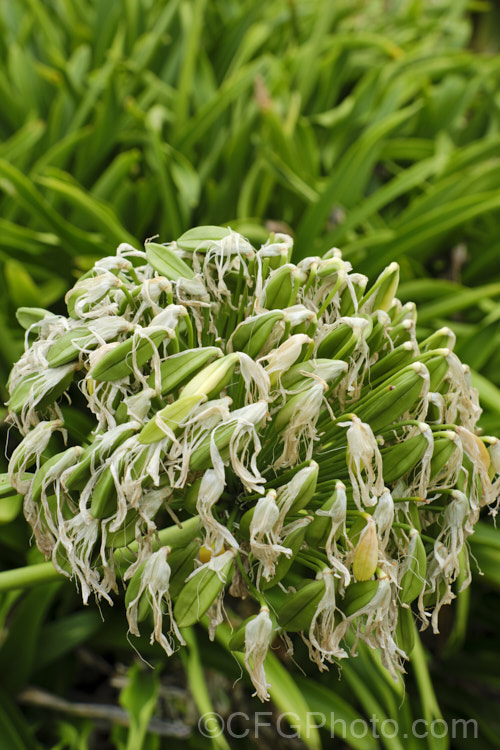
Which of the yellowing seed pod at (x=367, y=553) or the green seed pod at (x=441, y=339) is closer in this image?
the yellowing seed pod at (x=367, y=553)

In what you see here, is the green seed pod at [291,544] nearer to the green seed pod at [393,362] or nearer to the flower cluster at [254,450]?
the flower cluster at [254,450]

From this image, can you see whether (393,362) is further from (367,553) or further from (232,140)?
(232,140)

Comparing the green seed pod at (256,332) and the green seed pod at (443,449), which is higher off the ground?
the green seed pod at (256,332)

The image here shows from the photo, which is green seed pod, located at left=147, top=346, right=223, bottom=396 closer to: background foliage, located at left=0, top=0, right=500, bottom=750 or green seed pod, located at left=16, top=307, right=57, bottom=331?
green seed pod, located at left=16, top=307, right=57, bottom=331

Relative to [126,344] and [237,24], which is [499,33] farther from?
[126,344]

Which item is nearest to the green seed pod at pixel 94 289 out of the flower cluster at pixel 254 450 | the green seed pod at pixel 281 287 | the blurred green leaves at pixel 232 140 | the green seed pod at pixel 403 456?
the flower cluster at pixel 254 450

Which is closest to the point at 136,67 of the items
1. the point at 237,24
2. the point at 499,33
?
the point at 237,24
